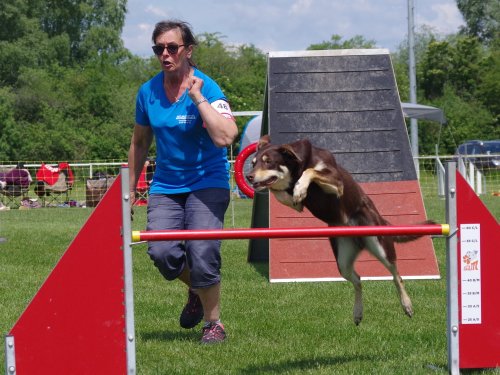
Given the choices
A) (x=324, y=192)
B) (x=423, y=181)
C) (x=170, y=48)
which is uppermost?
(x=170, y=48)

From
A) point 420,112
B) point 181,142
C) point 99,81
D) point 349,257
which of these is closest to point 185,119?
Answer: point 181,142

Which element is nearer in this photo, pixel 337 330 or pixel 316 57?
pixel 337 330

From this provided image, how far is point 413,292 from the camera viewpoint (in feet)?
24.9

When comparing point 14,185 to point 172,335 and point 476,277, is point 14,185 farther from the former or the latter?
point 476,277

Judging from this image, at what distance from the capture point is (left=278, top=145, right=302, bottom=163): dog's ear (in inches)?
191

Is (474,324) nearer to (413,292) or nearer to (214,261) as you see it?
(214,261)

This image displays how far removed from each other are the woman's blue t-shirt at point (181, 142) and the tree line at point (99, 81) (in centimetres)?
2779

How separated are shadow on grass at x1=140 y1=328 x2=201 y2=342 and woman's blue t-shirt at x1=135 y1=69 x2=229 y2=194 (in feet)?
3.46

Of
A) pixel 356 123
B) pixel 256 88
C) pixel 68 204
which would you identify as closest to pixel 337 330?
pixel 356 123

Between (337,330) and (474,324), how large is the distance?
5.36 ft

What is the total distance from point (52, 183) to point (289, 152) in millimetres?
17105

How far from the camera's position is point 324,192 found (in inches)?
193

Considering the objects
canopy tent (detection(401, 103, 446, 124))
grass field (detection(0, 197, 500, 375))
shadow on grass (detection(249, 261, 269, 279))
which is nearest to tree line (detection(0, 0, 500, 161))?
canopy tent (detection(401, 103, 446, 124))

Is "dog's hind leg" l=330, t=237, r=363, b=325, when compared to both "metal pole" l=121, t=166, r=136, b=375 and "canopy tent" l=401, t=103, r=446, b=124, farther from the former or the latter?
"canopy tent" l=401, t=103, r=446, b=124
